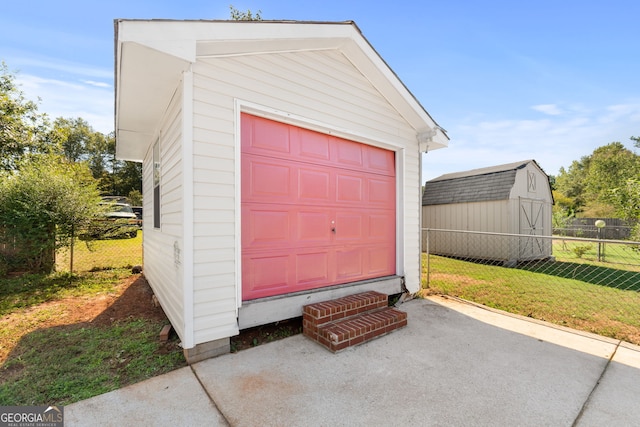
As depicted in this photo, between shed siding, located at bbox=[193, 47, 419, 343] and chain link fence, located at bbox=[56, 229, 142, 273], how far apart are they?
547 centimetres

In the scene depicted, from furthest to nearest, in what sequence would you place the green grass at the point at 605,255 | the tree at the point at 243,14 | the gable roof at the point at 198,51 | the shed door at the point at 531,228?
the tree at the point at 243,14, the shed door at the point at 531,228, the green grass at the point at 605,255, the gable roof at the point at 198,51

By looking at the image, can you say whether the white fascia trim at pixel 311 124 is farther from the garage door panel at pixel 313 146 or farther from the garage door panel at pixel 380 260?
the garage door panel at pixel 380 260

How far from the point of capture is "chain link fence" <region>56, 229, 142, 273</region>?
623 centimetres

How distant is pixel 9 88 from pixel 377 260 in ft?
Result: 50.4

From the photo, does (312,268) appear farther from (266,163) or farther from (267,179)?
(266,163)

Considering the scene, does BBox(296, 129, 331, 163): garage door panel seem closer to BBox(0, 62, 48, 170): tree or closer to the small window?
the small window

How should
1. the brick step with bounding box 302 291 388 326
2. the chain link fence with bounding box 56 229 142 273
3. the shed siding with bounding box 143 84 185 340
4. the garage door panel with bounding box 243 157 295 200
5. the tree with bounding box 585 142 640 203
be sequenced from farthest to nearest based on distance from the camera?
the tree with bounding box 585 142 640 203 < the chain link fence with bounding box 56 229 142 273 < the brick step with bounding box 302 291 388 326 < the garage door panel with bounding box 243 157 295 200 < the shed siding with bounding box 143 84 185 340

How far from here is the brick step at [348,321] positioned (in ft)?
9.70

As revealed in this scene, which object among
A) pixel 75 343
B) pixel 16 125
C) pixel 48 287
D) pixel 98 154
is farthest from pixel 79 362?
pixel 98 154

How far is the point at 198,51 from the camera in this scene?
8.77 feet

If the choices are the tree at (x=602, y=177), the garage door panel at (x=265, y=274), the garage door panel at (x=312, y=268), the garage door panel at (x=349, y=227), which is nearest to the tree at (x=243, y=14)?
the garage door panel at (x=349, y=227)

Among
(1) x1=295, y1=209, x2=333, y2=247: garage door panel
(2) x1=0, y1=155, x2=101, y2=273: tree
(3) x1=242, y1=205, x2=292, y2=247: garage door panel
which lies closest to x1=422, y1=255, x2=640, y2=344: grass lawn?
(1) x1=295, y1=209, x2=333, y2=247: garage door panel

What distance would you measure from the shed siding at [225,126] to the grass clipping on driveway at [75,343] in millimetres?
733

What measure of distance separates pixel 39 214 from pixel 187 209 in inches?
214
